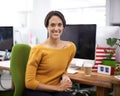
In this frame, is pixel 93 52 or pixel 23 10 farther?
pixel 23 10

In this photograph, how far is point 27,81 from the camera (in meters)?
1.60

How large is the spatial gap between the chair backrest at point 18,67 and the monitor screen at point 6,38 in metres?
1.44

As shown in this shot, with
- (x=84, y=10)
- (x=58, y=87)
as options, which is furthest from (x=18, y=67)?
(x=84, y=10)

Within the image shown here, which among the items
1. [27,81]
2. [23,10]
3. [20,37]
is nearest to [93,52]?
[27,81]

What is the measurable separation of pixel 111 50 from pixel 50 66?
2.19 ft

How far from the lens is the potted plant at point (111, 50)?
190 cm

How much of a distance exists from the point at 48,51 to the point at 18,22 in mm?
2759

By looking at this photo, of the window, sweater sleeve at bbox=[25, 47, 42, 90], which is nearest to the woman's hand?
sweater sleeve at bbox=[25, 47, 42, 90]

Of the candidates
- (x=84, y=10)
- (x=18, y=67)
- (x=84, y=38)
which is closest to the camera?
(x=18, y=67)

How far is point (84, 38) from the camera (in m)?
2.17

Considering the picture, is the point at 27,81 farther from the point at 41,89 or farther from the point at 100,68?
the point at 100,68

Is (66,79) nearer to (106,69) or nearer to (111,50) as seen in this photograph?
(106,69)

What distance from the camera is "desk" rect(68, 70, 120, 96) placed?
63.9 inches

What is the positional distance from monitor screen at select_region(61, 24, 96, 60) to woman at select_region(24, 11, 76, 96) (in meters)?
0.38
